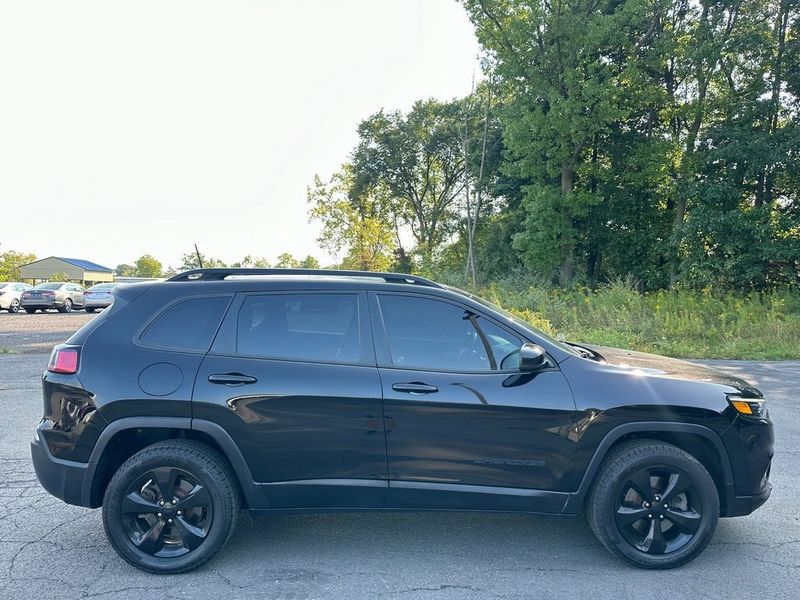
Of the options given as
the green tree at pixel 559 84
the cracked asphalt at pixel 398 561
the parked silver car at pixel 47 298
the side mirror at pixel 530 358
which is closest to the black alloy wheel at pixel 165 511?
the cracked asphalt at pixel 398 561

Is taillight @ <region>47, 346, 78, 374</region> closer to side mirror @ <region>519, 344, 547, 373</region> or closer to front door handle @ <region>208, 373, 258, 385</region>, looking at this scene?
front door handle @ <region>208, 373, 258, 385</region>

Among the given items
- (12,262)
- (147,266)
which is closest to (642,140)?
(12,262)

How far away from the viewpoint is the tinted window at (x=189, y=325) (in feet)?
10.6

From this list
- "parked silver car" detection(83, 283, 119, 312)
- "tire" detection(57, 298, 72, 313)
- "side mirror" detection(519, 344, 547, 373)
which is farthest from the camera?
"tire" detection(57, 298, 72, 313)

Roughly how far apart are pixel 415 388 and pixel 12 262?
97.2 metres

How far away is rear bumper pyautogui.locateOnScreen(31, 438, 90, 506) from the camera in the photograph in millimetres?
3119

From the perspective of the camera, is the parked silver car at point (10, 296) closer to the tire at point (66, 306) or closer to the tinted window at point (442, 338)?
the tire at point (66, 306)

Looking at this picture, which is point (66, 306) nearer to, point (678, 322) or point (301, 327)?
point (678, 322)

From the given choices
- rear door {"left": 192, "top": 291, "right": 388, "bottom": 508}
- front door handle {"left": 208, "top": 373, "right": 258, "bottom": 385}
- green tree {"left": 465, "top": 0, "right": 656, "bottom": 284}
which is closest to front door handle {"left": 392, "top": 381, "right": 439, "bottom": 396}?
rear door {"left": 192, "top": 291, "right": 388, "bottom": 508}

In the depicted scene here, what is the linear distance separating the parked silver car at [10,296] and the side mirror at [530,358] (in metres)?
29.6

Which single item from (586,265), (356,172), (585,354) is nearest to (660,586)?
(585,354)

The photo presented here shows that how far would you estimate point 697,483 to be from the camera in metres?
3.12

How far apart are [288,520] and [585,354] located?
2423 millimetres

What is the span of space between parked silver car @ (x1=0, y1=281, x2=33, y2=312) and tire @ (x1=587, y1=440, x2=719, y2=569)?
29925 mm
